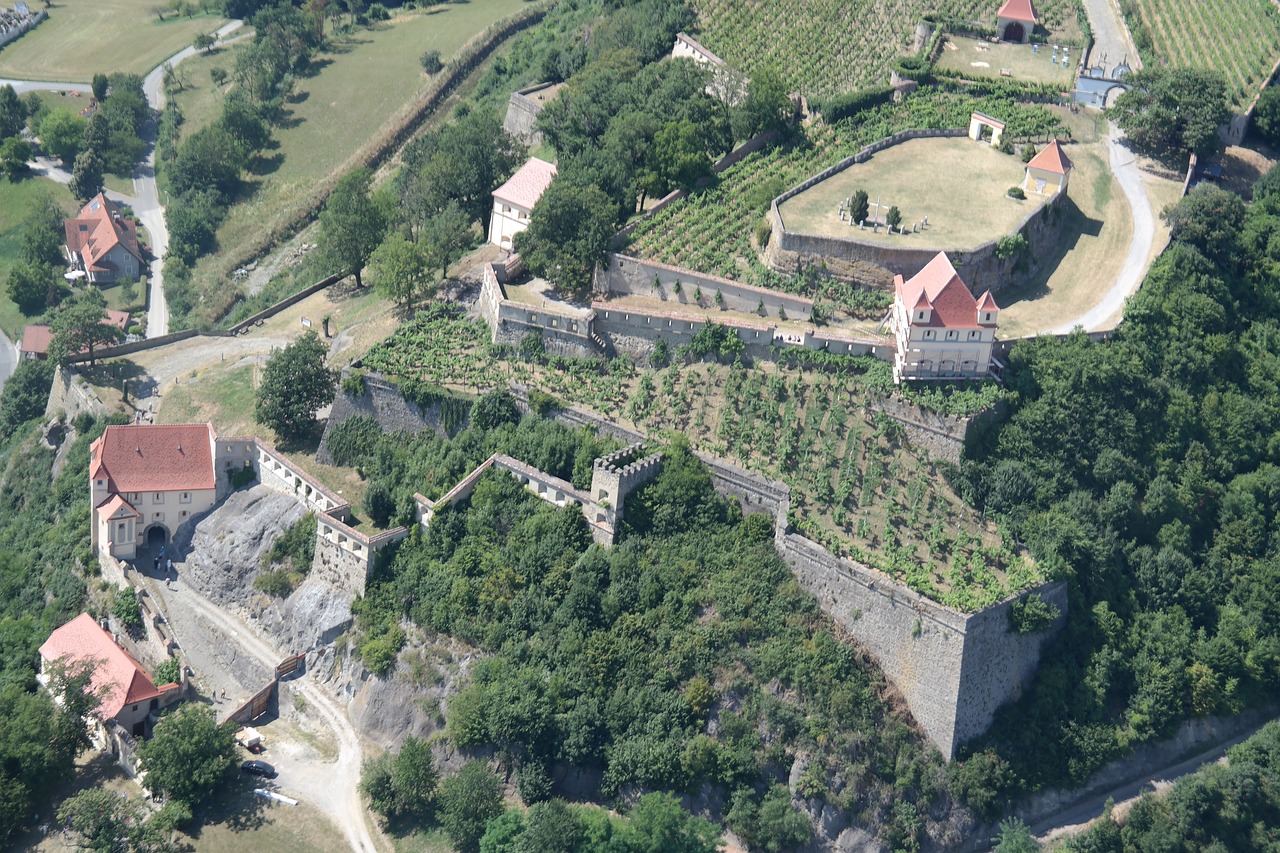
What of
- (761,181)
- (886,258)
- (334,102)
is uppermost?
(886,258)

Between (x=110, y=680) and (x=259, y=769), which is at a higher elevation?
(x=110, y=680)

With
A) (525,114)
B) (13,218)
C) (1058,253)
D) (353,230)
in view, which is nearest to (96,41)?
(13,218)

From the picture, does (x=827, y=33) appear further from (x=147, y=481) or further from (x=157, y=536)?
(x=157, y=536)

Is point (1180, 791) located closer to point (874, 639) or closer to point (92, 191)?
point (874, 639)

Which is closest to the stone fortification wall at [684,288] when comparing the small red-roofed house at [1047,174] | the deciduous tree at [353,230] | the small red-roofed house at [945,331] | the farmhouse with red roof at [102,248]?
the small red-roofed house at [945,331]

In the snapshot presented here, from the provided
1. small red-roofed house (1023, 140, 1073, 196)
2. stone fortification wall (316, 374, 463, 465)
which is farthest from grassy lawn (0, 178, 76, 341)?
small red-roofed house (1023, 140, 1073, 196)

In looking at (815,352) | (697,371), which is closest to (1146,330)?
(815,352)

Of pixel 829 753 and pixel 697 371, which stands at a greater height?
pixel 697 371

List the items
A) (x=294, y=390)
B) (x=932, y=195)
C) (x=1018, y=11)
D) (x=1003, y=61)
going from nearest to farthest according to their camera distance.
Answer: (x=294, y=390) < (x=932, y=195) < (x=1003, y=61) < (x=1018, y=11)
